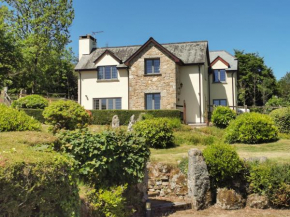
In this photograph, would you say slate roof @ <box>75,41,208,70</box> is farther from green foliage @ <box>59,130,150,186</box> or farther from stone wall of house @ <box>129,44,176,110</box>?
green foliage @ <box>59,130,150,186</box>

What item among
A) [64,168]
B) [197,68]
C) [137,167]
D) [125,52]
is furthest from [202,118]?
[64,168]

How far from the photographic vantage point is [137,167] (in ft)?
29.5

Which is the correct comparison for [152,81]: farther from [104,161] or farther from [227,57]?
[104,161]

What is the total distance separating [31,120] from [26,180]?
631cm

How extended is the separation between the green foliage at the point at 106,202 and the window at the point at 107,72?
22327mm

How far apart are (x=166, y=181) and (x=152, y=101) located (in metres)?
16.7

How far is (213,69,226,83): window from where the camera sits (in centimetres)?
3400

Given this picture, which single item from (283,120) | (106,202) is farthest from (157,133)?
(106,202)

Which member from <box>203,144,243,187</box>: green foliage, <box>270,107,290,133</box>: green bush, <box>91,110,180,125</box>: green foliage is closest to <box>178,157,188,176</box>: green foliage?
<box>203,144,243,187</box>: green foliage

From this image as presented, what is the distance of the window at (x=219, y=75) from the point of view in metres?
34.0

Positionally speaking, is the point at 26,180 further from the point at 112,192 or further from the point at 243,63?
the point at 243,63

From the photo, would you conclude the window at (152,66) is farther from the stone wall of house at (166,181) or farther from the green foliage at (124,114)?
the stone wall of house at (166,181)

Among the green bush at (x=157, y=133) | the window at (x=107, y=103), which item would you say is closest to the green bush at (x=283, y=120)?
the green bush at (x=157, y=133)

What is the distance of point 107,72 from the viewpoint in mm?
30234
